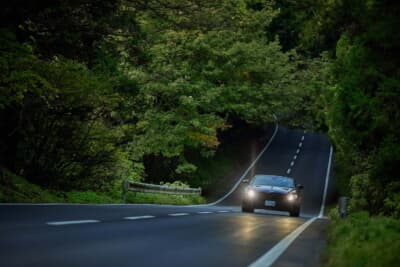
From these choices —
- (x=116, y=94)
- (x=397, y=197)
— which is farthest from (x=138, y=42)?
(x=397, y=197)

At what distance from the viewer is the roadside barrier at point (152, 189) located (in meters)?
29.1

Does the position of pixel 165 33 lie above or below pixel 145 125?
above

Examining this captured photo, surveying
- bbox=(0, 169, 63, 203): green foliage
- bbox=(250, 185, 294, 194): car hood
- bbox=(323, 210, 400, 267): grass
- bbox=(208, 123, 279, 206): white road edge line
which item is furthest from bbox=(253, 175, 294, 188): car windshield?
bbox=(323, 210, 400, 267): grass

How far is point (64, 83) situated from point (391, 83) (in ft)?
28.5

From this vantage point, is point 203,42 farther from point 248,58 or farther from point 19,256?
point 19,256

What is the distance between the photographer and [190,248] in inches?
448

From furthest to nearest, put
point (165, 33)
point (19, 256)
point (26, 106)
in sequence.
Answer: point (165, 33), point (26, 106), point (19, 256)

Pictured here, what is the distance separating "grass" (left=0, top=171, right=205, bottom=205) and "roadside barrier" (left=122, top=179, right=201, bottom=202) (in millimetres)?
323

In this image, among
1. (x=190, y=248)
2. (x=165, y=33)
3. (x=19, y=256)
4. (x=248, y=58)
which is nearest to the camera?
(x=19, y=256)

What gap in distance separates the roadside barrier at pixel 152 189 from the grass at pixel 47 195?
0.32m

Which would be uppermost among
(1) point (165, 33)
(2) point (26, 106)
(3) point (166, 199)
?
(1) point (165, 33)

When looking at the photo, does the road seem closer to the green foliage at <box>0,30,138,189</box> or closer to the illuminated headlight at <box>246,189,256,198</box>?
the green foliage at <box>0,30,138,189</box>

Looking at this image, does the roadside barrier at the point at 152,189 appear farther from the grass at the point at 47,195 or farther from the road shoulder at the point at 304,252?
the road shoulder at the point at 304,252

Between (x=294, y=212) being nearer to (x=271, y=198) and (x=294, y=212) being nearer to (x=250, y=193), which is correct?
(x=271, y=198)
